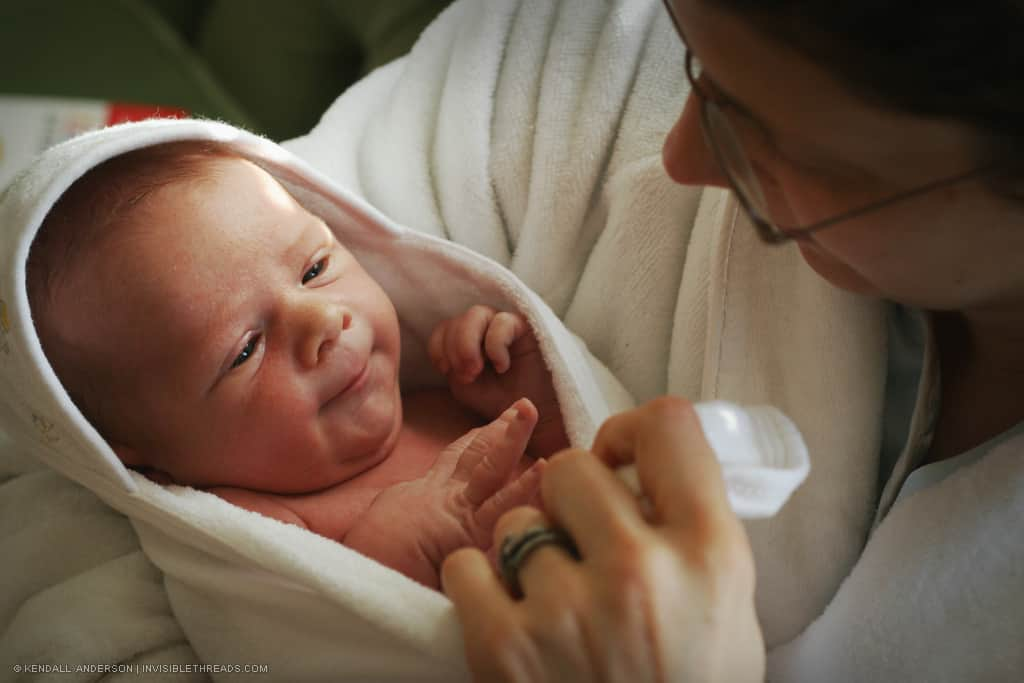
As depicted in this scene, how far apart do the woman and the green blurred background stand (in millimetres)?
1064

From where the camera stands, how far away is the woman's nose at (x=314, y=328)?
2.64 ft

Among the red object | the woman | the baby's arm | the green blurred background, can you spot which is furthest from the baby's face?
the red object

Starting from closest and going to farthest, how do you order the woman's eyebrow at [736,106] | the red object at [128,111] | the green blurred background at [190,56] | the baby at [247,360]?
the woman's eyebrow at [736,106]
the baby at [247,360]
the green blurred background at [190,56]
the red object at [128,111]

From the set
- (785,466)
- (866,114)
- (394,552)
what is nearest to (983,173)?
(866,114)

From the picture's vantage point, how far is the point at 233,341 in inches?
31.7

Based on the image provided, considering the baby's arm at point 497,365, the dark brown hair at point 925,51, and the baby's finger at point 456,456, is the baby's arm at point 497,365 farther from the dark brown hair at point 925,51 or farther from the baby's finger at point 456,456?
the dark brown hair at point 925,51

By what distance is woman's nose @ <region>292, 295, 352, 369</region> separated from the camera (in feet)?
2.64

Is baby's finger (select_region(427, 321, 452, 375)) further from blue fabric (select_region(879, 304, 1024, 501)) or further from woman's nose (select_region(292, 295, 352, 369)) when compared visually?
blue fabric (select_region(879, 304, 1024, 501))

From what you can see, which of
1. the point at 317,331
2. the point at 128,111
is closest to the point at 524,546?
the point at 317,331

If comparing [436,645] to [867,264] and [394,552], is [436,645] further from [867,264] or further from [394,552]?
[867,264]

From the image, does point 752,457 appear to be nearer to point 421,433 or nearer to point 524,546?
point 524,546

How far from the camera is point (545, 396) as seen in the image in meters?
0.91

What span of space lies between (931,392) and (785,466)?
0.27 meters

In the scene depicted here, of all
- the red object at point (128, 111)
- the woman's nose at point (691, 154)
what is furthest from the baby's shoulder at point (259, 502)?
the red object at point (128, 111)
